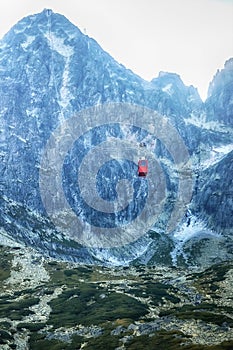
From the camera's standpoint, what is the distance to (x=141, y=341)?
144 ft

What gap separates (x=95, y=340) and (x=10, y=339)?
1011 cm

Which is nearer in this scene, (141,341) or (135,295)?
(141,341)

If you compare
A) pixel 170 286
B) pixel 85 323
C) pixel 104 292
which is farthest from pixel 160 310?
pixel 170 286

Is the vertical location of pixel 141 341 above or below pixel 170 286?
above

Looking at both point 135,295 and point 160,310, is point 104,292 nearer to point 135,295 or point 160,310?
point 135,295

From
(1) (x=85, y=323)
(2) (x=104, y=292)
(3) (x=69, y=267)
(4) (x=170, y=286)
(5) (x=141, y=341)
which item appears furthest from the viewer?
(3) (x=69, y=267)

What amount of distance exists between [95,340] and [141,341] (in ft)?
22.8

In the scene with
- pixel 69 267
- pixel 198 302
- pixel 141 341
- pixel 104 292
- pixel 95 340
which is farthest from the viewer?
pixel 69 267

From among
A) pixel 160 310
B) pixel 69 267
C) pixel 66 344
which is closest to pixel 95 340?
pixel 66 344

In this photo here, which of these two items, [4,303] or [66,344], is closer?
[66,344]

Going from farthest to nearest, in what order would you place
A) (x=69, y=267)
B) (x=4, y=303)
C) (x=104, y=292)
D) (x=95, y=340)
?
(x=69, y=267) < (x=104, y=292) < (x=4, y=303) < (x=95, y=340)

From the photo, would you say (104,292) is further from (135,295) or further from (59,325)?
(59,325)

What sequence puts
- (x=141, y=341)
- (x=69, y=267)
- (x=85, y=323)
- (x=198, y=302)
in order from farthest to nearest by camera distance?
(x=69, y=267) < (x=198, y=302) < (x=85, y=323) < (x=141, y=341)

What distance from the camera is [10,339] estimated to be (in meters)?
51.0
